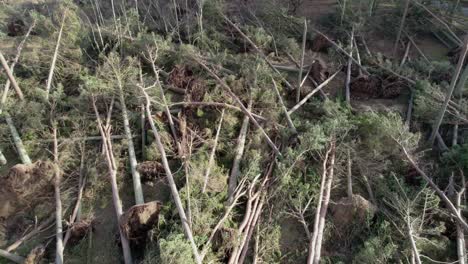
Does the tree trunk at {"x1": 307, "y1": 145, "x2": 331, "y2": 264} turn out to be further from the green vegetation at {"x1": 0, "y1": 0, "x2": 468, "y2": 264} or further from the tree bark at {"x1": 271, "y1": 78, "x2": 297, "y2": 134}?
the tree bark at {"x1": 271, "y1": 78, "x2": 297, "y2": 134}

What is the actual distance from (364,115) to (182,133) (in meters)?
4.69

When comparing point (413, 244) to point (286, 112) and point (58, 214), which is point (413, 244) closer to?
point (286, 112)

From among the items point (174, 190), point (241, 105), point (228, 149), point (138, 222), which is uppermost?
point (241, 105)

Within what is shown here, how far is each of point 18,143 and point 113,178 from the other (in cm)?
291

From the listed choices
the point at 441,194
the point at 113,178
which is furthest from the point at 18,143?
the point at 441,194

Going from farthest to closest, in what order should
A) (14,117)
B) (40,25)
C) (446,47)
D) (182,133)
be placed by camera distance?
1. (446,47)
2. (40,25)
3. (14,117)
4. (182,133)

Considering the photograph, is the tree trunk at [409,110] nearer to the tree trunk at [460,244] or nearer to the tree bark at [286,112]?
the tree trunk at [460,244]

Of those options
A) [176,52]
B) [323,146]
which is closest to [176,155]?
[323,146]

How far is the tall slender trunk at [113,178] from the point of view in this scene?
21.4 ft

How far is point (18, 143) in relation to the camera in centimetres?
849

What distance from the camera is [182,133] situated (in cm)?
851

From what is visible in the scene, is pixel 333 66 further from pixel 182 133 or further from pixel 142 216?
pixel 142 216

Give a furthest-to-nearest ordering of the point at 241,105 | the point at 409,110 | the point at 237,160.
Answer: the point at 409,110 → the point at 241,105 → the point at 237,160

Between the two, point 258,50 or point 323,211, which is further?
point 258,50
